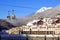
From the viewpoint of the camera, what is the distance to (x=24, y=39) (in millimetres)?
9016

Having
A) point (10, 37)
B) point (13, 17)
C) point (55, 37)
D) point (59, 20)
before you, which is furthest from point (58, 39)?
point (13, 17)

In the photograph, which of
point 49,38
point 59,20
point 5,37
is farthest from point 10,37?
point 59,20

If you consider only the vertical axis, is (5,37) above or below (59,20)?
below

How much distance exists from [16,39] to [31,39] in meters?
0.69

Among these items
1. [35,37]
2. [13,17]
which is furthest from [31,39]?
[13,17]

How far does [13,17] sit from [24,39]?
89.2ft

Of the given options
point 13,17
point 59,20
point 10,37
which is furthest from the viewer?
point 13,17

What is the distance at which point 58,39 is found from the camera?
8.98m

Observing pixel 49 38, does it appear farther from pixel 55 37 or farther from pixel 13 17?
pixel 13 17

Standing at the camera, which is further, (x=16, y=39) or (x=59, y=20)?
(x=59, y=20)

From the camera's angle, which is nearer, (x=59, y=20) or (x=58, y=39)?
(x=58, y=39)

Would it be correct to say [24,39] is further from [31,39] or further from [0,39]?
[0,39]

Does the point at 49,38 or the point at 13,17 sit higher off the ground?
the point at 13,17

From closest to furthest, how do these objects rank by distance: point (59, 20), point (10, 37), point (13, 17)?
1. point (10, 37)
2. point (59, 20)
3. point (13, 17)
